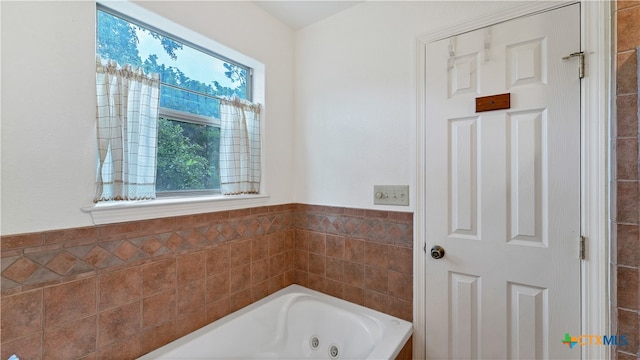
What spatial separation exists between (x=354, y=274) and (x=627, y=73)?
1.65 m

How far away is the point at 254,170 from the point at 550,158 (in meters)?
1.67

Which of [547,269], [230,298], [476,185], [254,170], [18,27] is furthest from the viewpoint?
[254,170]

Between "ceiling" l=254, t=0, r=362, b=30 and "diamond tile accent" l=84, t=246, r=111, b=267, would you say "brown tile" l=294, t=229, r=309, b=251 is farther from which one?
"ceiling" l=254, t=0, r=362, b=30

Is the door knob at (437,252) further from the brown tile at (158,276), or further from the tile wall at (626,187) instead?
the brown tile at (158,276)

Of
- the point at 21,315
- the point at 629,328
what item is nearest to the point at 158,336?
the point at 21,315

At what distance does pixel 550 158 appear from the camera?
4.07 feet

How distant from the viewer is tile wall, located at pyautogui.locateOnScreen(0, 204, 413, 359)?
1016mm

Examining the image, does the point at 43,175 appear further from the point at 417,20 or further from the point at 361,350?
the point at 417,20

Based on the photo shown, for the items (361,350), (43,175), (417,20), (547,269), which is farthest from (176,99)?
(547,269)

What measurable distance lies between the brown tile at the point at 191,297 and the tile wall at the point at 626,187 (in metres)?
1.94

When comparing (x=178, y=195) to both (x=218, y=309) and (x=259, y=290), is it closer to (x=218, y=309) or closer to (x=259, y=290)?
(x=218, y=309)

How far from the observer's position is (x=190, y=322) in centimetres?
150

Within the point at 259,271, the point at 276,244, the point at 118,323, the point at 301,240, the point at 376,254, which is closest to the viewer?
the point at 118,323

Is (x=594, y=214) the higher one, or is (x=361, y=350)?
(x=594, y=214)
